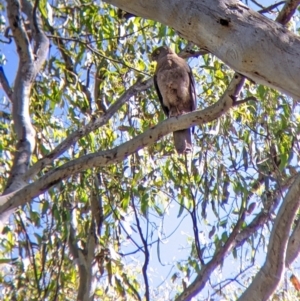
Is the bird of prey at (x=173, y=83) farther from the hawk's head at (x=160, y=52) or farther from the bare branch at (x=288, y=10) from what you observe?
the bare branch at (x=288, y=10)

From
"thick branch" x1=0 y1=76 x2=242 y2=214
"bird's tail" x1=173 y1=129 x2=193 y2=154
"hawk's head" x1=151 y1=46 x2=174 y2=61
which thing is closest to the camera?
"thick branch" x1=0 y1=76 x2=242 y2=214

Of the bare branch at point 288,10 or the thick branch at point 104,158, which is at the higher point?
the thick branch at point 104,158

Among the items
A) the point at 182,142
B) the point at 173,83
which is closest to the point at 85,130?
the point at 182,142

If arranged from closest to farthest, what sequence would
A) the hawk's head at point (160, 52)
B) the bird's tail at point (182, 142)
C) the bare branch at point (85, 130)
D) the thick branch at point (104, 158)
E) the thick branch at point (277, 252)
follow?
the thick branch at point (277, 252), the thick branch at point (104, 158), the bare branch at point (85, 130), the bird's tail at point (182, 142), the hawk's head at point (160, 52)

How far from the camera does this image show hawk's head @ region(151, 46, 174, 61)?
17.1ft

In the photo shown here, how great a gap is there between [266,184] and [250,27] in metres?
2.59

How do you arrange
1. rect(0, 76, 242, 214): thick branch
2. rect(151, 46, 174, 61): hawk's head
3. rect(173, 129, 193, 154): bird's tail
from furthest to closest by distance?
rect(151, 46, 174, 61): hawk's head, rect(173, 129, 193, 154): bird's tail, rect(0, 76, 242, 214): thick branch

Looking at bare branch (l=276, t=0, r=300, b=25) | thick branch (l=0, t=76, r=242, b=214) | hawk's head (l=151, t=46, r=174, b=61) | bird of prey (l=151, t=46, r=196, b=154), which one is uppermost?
hawk's head (l=151, t=46, r=174, b=61)

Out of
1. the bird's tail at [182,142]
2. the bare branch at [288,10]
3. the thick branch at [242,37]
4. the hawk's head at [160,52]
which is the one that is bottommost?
the thick branch at [242,37]

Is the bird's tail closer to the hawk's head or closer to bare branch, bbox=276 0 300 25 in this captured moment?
the hawk's head

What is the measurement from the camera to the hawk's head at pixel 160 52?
5215mm

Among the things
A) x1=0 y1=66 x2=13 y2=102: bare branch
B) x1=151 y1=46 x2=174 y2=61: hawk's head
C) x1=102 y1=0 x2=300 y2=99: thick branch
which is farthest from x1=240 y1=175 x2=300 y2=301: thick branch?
x1=151 y1=46 x2=174 y2=61: hawk's head

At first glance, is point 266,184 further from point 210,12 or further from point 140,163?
point 210,12

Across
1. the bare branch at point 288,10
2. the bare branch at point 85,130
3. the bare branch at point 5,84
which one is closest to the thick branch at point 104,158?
the bare branch at point 85,130
